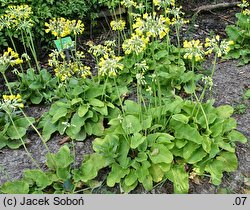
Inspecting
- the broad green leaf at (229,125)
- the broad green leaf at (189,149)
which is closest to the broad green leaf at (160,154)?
the broad green leaf at (189,149)

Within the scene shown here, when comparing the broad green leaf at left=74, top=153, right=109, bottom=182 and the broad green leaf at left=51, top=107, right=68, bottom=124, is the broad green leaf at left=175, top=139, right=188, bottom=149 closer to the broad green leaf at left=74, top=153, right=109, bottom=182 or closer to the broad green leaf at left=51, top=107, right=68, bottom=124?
the broad green leaf at left=74, top=153, right=109, bottom=182

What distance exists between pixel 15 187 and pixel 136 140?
3.83ft

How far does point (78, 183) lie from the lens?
383cm

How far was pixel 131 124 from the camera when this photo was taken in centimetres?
397

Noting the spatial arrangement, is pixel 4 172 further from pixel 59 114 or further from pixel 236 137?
pixel 236 137

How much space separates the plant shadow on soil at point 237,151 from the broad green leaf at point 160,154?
0.85 ft

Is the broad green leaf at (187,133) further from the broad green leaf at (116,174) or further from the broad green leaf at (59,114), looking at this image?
the broad green leaf at (59,114)

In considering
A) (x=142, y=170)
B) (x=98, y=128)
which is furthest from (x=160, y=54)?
(x=142, y=170)

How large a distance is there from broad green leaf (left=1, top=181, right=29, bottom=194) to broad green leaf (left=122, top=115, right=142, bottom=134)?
1.03 metres

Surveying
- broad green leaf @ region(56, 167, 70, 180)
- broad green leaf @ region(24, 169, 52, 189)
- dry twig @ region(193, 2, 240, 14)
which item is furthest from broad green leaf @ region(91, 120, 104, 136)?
dry twig @ region(193, 2, 240, 14)

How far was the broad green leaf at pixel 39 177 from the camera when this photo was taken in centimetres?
377

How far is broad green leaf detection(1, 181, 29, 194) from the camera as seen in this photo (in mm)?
3691
